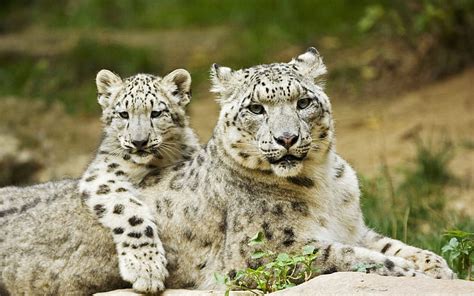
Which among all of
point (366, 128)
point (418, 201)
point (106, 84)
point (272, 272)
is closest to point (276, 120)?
point (272, 272)

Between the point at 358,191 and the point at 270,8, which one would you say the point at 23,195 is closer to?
the point at 358,191

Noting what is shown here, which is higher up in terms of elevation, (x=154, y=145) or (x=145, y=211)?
(x=154, y=145)

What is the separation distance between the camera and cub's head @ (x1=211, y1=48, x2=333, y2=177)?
7488 millimetres

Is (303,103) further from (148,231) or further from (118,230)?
(118,230)

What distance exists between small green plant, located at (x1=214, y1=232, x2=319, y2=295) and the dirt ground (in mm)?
6241

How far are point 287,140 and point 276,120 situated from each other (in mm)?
220

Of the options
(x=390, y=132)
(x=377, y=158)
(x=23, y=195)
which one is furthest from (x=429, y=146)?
(x=23, y=195)

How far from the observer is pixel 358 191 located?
331 inches

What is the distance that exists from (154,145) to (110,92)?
1023mm

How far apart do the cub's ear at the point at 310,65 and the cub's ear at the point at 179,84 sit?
1.57 meters

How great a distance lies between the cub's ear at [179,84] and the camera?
376 inches

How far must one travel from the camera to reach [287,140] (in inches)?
291

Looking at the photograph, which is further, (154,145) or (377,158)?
(377,158)

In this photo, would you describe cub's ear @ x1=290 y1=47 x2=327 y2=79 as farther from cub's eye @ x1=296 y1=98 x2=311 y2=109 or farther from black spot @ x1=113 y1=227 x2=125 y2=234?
black spot @ x1=113 y1=227 x2=125 y2=234
